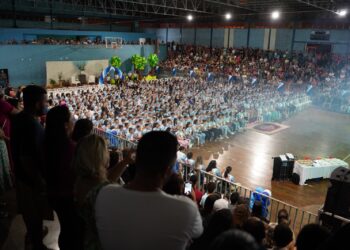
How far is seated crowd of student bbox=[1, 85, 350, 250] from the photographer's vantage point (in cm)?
159

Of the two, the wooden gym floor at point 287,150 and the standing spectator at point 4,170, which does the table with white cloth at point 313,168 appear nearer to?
the wooden gym floor at point 287,150

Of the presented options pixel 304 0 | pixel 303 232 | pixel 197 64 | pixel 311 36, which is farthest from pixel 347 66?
pixel 303 232

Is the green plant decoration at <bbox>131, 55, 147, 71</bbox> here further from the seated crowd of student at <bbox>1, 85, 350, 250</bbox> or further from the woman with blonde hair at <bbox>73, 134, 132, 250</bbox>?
the woman with blonde hair at <bbox>73, 134, 132, 250</bbox>

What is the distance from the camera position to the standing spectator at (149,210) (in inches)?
62.2

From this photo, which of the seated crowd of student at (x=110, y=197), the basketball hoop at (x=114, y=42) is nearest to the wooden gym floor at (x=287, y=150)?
the seated crowd of student at (x=110, y=197)

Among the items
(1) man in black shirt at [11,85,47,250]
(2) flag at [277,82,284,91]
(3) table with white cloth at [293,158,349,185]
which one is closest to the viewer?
(1) man in black shirt at [11,85,47,250]

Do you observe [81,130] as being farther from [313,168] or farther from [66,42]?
[66,42]

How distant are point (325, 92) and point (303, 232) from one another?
20.7 m

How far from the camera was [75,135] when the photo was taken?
115 inches

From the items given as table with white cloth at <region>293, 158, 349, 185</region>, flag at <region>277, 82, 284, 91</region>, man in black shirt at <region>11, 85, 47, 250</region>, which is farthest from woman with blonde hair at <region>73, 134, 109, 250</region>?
flag at <region>277, 82, 284, 91</region>

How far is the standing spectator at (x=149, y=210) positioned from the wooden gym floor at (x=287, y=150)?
25.0 feet

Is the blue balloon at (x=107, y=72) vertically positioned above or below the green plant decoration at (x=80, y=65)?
below

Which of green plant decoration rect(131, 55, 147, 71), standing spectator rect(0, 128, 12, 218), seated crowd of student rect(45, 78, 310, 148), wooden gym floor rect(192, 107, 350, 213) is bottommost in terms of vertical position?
wooden gym floor rect(192, 107, 350, 213)

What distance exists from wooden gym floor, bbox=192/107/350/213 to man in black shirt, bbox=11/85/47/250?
282 inches
